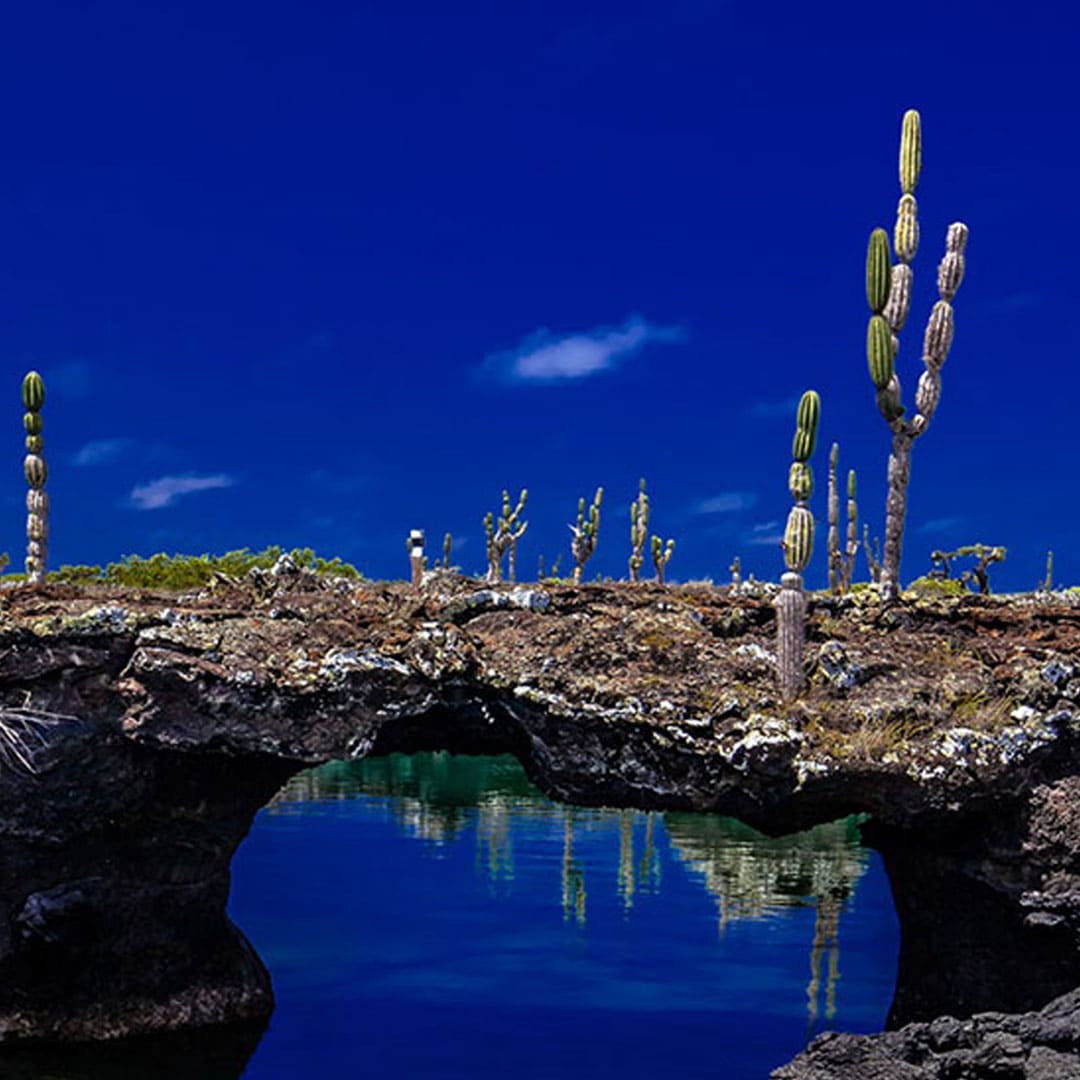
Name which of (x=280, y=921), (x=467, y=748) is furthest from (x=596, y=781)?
(x=280, y=921)

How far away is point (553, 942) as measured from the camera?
926 inches

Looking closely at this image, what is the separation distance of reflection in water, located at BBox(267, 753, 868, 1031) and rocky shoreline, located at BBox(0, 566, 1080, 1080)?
446cm

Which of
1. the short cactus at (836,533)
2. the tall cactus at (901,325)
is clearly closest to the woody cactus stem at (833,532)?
the short cactus at (836,533)

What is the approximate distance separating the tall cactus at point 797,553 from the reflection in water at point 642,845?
5875 millimetres

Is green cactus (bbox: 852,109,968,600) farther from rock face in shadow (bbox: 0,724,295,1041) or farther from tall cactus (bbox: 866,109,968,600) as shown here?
rock face in shadow (bbox: 0,724,295,1041)

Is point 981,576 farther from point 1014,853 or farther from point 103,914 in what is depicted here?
point 103,914

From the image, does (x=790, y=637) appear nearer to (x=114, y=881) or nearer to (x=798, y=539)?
(x=798, y=539)

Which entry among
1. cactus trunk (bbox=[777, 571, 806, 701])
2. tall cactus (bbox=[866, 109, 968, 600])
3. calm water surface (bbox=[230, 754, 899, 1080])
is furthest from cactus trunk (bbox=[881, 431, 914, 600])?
calm water surface (bbox=[230, 754, 899, 1080])

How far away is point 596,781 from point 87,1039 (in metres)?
7.27

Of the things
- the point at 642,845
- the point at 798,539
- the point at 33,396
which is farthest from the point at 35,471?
the point at 642,845

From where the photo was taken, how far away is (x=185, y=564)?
59.3 metres

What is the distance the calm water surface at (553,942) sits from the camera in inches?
702

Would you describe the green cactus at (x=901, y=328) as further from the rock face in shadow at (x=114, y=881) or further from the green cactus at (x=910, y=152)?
the rock face in shadow at (x=114, y=881)

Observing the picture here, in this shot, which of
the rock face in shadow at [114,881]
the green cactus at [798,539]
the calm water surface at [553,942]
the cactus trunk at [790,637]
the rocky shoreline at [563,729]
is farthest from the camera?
the calm water surface at [553,942]
